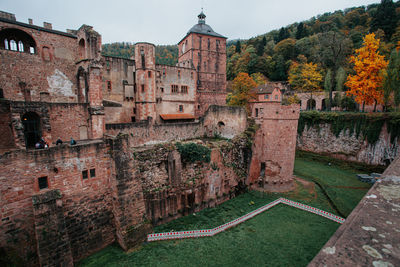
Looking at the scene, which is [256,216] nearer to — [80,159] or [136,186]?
[136,186]

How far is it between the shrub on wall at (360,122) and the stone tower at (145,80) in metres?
20.2

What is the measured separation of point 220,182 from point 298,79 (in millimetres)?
38236

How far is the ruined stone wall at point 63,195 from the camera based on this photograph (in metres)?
7.60

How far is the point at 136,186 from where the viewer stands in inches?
403

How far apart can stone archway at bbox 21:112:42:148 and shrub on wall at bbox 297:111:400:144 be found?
28120mm

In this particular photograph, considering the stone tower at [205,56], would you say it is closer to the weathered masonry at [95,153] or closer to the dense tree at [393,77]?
the weathered masonry at [95,153]

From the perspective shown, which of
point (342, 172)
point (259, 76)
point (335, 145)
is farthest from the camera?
point (259, 76)

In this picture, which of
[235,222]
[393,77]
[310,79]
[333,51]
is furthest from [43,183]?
[310,79]

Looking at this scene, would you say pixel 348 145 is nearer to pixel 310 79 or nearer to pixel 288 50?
pixel 310 79

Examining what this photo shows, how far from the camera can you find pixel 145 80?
830 inches

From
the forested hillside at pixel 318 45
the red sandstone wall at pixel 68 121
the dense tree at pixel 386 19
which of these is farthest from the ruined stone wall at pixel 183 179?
the dense tree at pixel 386 19

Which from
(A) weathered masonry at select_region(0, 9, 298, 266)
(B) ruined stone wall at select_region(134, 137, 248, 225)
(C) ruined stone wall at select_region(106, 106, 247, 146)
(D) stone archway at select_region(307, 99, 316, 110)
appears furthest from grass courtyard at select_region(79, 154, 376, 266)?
(D) stone archway at select_region(307, 99, 316, 110)

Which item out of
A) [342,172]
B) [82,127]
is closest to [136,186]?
[82,127]

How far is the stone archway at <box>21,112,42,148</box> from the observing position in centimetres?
1230
